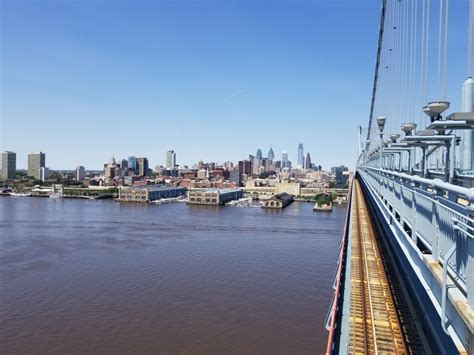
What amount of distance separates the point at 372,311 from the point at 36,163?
8440 centimetres

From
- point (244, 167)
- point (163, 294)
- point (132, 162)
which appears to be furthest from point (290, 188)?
point (132, 162)

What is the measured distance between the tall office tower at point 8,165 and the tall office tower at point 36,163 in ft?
12.4

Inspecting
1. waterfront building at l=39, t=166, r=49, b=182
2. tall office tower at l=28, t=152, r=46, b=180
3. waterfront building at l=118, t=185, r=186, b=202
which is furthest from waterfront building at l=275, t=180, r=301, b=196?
tall office tower at l=28, t=152, r=46, b=180

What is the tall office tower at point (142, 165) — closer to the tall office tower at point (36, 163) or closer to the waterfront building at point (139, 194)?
the tall office tower at point (36, 163)

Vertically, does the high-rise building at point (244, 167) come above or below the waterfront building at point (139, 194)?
above

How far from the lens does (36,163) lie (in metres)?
Result: 76.1

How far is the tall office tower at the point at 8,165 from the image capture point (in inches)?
2815

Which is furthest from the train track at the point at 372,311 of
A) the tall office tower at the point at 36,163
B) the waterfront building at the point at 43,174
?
the tall office tower at the point at 36,163

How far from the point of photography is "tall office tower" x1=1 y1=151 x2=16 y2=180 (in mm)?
71500

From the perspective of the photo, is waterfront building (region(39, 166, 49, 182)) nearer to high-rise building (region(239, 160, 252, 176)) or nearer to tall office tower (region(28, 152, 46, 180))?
tall office tower (region(28, 152, 46, 180))

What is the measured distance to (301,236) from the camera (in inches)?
677

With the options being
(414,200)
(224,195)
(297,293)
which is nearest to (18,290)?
(297,293)

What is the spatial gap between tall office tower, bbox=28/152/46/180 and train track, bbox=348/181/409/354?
81.4 meters

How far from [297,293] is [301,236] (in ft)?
29.4
